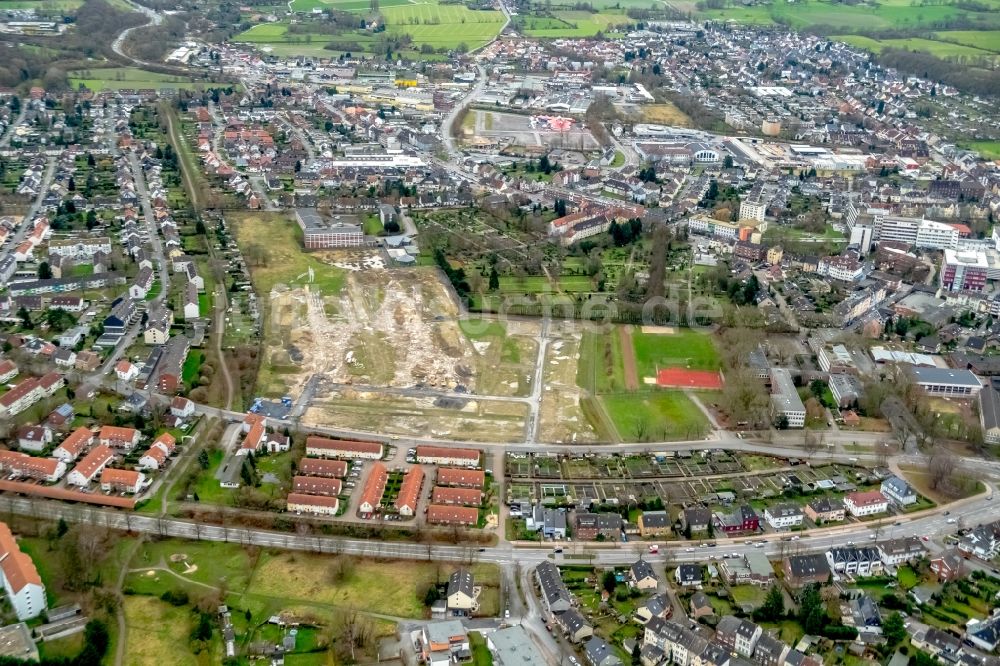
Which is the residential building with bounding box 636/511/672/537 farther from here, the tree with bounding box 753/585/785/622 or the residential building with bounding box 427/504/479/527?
the residential building with bounding box 427/504/479/527

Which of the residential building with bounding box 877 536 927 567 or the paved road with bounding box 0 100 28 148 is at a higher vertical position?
the paved road with bounding box 0 100 28 148

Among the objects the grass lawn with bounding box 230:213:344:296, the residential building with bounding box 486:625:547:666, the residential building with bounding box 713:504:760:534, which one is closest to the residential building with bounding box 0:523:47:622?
the residential building with bounding box 486:625:547:666

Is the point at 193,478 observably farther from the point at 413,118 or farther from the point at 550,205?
the point at 413,118

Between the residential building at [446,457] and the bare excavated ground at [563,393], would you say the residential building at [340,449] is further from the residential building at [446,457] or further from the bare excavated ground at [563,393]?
the bare excavated ground at [563,393]

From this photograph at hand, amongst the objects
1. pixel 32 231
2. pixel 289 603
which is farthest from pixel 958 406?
pixel 32 231

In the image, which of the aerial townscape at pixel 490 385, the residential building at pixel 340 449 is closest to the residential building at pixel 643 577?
the aerial townscape at pixel 490 385

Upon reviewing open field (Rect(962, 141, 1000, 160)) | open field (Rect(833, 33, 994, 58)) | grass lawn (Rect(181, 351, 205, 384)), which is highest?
open field (Rect(833, 33, 994, 58))
